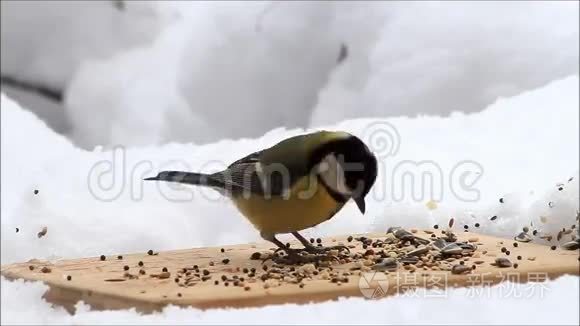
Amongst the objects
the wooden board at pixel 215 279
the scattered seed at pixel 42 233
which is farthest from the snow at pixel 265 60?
the wooden board at pixel 215 279

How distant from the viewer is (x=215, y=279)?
1.58m

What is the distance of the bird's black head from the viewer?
1.66 meters

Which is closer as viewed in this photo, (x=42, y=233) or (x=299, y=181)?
(x=299, y=181)

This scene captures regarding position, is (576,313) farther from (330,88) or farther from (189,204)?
(330,88)

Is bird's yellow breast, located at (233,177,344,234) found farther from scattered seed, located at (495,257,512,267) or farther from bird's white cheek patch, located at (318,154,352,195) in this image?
scattered seed, located at (495,257,512,267)

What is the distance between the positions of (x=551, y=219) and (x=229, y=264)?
64 centimetres

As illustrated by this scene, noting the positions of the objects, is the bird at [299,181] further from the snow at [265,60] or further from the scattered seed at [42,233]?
the snow at [265,60]

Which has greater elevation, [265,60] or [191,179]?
[265,60]

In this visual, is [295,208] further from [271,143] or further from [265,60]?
[265,60]

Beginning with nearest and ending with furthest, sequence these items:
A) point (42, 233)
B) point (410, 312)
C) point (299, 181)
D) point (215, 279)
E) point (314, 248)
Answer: point (410, 312) → point (215, 279) → point (299, 181) → point (314, 248) → point (42, 233)

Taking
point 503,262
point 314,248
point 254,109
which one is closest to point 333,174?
point 314,248

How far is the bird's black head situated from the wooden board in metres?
0.13

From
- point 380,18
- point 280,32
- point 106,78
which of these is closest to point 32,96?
point 106,78

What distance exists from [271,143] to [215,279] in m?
0.80
